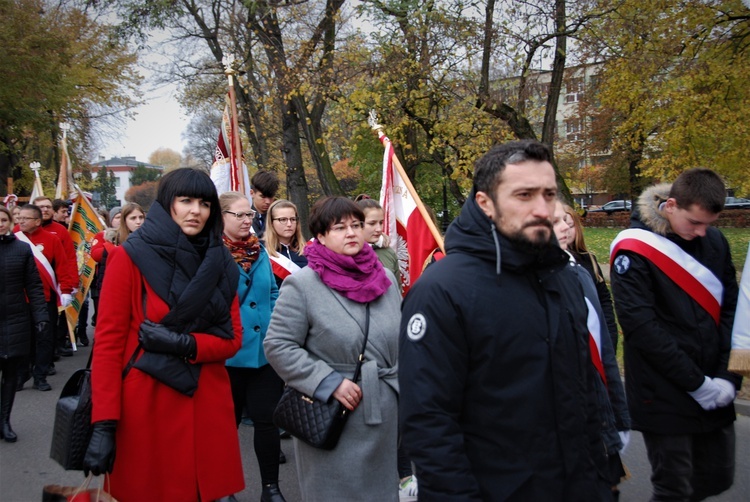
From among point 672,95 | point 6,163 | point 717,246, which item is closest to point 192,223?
point 717,246

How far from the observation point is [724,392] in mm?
3303

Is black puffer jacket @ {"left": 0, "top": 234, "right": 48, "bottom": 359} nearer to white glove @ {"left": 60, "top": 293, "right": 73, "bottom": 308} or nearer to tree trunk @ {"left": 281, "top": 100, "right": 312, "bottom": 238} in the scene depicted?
white glove @ {"left": 60, "top": 293, "right": 73, "bottom": 308}

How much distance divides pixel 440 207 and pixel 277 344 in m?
26.5

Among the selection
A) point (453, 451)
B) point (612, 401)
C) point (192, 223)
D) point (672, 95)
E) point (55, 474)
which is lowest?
point (55, 474)

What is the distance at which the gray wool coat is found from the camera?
303 centimetres

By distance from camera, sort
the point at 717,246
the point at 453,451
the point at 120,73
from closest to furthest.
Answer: the point at 453,451, the point at 717,246, the point at 120,73

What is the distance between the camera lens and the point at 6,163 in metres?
24.7

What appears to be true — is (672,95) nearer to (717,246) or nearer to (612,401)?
(717,246)

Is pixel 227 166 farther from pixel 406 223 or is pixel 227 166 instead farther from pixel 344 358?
pixel 344 358

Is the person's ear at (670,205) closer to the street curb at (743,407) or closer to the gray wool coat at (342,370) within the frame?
the gray wool coat at (342,370)

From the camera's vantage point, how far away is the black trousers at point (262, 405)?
4.21m

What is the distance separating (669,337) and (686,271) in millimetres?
361

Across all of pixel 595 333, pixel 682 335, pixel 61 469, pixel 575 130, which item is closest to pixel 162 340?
pixel 595 333

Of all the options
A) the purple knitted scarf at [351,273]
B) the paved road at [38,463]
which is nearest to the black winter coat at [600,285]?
the purple knitted scarf at [351,273]
